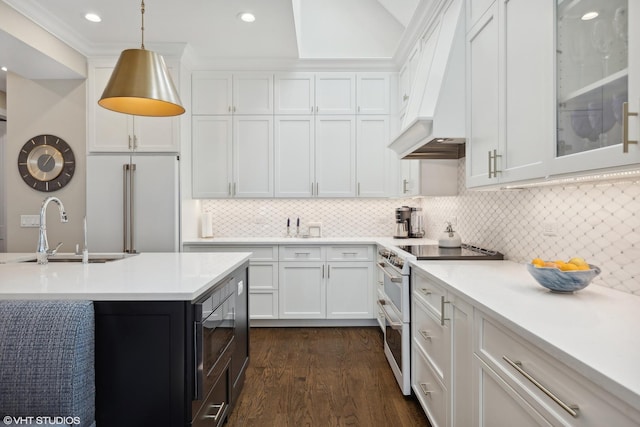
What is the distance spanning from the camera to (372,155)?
4.05 metres

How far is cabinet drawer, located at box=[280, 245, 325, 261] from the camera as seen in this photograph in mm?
3816

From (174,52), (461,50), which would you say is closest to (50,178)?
(174,52)

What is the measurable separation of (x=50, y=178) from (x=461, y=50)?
407 cm

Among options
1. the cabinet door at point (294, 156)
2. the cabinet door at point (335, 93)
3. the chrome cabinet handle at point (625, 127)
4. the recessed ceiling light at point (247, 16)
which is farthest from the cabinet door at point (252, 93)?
the chrome cabinet handle at point (625, 127)

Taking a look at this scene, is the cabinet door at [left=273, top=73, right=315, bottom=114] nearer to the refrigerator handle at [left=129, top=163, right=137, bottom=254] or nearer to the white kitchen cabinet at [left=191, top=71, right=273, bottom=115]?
the white kitchen cabinet at [left=191, top=71, right=273, bottom=115]

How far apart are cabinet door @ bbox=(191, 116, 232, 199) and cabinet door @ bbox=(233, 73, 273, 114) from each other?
22 centimetres

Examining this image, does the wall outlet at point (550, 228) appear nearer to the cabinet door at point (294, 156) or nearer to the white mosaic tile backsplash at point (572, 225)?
the white mosaic tile backsplash at point (572, 225)

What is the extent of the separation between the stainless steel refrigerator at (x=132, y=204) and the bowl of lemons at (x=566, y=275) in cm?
317

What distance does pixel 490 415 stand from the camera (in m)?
1.30

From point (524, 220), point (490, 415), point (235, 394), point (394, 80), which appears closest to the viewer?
point (490, 415)

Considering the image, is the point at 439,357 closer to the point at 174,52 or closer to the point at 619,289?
the point at 619,289

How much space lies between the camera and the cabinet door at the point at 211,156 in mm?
3982

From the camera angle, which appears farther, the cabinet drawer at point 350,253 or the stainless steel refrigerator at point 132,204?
the cabinet drawer at point 350,253

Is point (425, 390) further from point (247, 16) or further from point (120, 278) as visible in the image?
point (247, 16)
